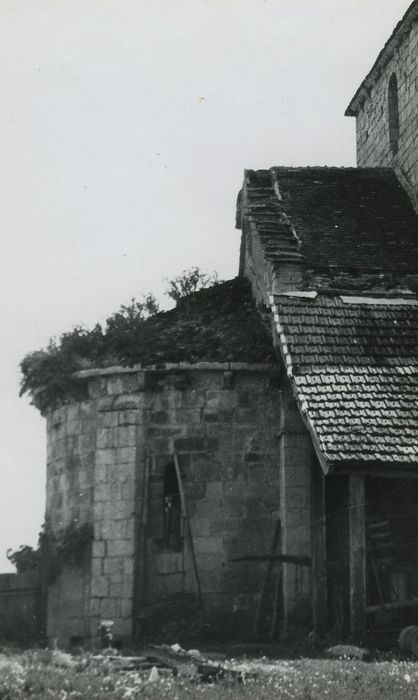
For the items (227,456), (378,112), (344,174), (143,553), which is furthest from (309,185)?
(143,553)

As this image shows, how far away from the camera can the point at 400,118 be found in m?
22.5

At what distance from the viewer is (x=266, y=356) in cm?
1830

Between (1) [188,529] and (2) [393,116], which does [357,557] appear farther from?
(2) [393,116]

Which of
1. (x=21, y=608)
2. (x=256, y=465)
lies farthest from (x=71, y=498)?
(x=256, y=465)

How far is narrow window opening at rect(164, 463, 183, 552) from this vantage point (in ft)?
58.5

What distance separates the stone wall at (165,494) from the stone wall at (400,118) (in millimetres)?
5926

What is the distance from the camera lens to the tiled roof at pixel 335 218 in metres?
19.4

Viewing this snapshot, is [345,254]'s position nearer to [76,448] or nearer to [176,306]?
[176,306]

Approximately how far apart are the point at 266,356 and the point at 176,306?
3.49m

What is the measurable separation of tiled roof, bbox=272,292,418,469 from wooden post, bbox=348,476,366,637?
72cm

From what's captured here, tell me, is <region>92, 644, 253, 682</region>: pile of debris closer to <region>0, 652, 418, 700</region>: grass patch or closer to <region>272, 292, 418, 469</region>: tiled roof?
<region>0, 652, 418, 700</region>: grass patch

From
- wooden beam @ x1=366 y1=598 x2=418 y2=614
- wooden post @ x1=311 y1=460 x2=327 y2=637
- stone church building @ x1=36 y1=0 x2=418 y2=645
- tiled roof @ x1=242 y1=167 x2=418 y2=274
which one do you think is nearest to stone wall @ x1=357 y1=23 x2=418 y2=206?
tiled roof @ x1=242 y1=167 x2=418 y2=274

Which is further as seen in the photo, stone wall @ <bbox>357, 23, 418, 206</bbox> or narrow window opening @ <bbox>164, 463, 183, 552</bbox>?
stone wall @ <bbox>357, 23, 418, 206</bbox>

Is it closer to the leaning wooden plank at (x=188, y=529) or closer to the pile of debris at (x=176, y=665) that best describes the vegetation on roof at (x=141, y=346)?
the leaning wooden plank at (x=188, y=529)
